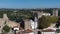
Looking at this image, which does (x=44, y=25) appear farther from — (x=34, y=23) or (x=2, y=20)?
(x=2, y=20)

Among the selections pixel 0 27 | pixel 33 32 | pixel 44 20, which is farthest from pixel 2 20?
pixel 33 32

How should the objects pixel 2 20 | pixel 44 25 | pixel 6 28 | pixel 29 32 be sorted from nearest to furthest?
pixel 29 32 < pixel 6 28 < pixel 44 25 < pixel 2 20

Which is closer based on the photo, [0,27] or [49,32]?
[49,32]

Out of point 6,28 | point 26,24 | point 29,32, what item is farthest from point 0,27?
point 29,32

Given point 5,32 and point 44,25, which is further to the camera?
point 44,25

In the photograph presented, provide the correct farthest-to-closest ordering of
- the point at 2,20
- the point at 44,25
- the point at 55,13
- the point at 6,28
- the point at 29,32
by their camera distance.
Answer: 1. the point at 55,13
2. the point at 2,20
3. the point at 44,25
4. the point at 6,28
5. the point at 29,32

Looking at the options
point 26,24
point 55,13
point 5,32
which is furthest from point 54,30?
point 55,13

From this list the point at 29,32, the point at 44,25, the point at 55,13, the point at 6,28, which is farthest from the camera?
the point at 55,13

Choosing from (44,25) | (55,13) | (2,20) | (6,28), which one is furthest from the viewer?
Answer: (55,13)

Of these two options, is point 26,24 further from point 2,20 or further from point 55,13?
point 55,13
